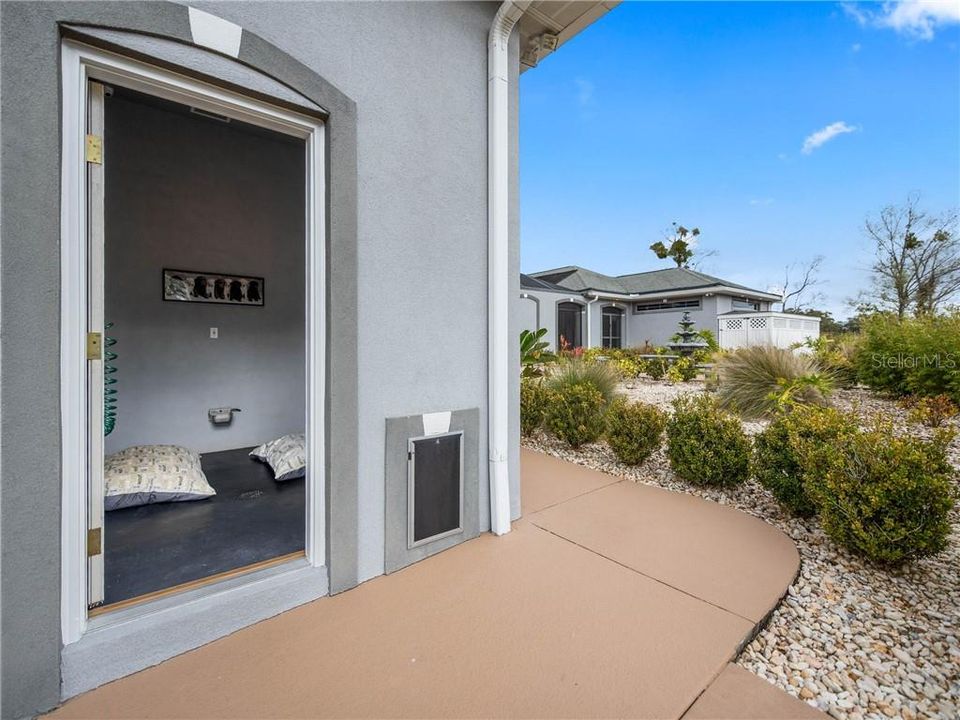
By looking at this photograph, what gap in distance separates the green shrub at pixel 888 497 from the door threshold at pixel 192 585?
3376 millimetres

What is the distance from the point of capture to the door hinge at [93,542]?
1.73 m

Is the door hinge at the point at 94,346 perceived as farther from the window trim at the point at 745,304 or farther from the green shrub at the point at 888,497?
the window trim at the point at 745,304

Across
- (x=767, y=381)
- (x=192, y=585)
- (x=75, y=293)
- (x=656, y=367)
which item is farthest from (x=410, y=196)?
(x=656, y=367)

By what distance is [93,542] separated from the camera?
175 centimetres

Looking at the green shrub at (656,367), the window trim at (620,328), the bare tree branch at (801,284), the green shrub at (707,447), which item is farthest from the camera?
the bare tree branch at (801,284)

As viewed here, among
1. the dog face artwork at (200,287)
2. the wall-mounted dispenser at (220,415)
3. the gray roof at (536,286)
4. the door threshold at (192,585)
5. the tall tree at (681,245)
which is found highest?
the tall tree at (681,245)

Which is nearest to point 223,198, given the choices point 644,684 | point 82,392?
point 82,392

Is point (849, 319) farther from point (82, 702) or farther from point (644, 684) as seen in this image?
point (82, 702)

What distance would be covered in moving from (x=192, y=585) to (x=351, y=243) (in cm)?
193

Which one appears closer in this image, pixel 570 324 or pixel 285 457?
pixel 285 457

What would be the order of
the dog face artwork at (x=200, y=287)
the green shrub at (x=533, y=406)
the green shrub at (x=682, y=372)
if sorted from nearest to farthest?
the dog face artwork at (x=200, y=287), the green shrub at (x=533, y=406), the green shrub at (x=682, y=372)

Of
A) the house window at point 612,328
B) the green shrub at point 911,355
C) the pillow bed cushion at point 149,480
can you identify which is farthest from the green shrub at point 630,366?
the pillow bed cushion at point 149,480

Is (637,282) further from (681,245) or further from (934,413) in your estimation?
(934,413)

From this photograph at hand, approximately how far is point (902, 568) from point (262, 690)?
3.73 m
